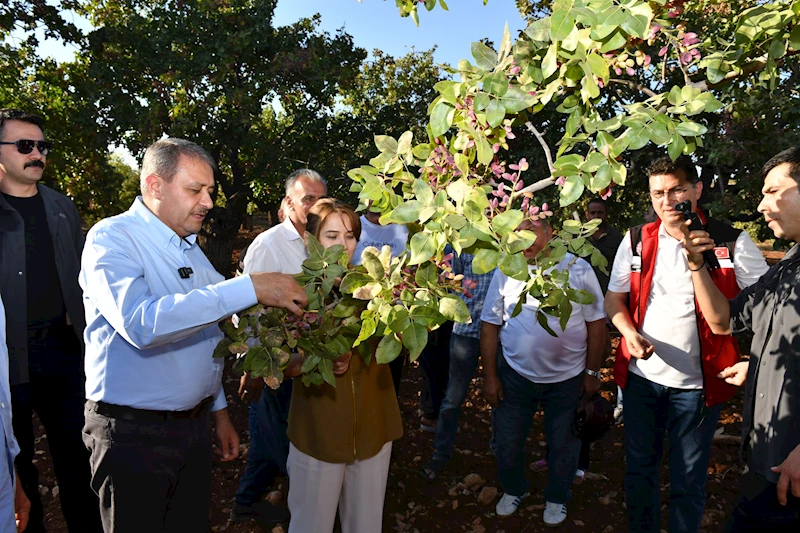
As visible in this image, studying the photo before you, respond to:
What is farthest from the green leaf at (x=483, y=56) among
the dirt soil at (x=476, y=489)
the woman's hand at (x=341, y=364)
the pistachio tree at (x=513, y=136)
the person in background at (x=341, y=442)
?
the dirt soil at (x=476, y=489)

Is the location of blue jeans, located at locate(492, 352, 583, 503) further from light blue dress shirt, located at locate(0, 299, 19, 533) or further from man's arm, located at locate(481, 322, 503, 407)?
light blue dress shirt, located at locate(0, 299, 19, 533)

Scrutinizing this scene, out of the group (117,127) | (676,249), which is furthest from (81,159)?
(676,249)

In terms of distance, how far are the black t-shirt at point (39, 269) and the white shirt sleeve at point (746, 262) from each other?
4438 mm

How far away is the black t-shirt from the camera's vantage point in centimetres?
342

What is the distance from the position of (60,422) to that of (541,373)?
135 inches

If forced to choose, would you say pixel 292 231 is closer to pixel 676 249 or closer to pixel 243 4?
pixel 676 249

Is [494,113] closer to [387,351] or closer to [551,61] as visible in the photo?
[551,61]

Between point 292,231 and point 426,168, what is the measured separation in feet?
9.10

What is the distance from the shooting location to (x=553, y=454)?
13.3ft

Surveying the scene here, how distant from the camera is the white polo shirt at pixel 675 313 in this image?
3.16 meters

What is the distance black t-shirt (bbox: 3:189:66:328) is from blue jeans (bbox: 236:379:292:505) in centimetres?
155

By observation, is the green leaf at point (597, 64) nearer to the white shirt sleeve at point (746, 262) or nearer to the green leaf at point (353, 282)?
the green leaf at point (353, 282)

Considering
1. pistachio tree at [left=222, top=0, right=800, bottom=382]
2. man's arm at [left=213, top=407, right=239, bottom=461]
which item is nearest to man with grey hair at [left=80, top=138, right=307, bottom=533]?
man's arm at [left=213, top=407, right=239, bottom=461]

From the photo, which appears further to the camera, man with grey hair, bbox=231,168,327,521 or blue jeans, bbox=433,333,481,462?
blue jeans, bbox=433,333,481,462
